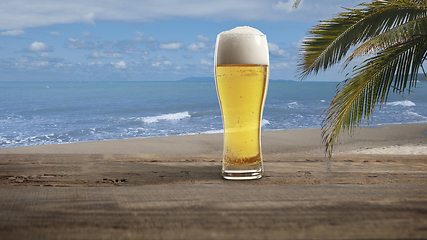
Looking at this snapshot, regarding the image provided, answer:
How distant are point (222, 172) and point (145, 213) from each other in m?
0.50

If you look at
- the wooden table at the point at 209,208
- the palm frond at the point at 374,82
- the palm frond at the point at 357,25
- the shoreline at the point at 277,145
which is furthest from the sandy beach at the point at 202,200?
the shoreline at the point at 277,145

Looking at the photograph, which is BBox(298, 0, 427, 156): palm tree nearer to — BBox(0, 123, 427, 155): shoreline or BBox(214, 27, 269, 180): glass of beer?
BBox(214, 27, 269, 180): glass of beer

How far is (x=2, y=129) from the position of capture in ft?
54.3

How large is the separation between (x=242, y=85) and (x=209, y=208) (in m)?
0.59

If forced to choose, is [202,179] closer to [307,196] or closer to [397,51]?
[307,196]

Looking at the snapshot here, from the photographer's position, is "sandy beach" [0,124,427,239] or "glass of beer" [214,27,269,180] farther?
"glass of beer" [214,27,269,180]

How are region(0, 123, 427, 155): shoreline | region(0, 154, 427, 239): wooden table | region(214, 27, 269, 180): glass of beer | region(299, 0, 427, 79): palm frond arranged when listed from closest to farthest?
region(0, 154, 427, 239): wooden table < region(214, 27, 269, 180): glass of beer < region(299, 0, 427, 79): palm frond < region(0, 123, 427, 155): shoreline

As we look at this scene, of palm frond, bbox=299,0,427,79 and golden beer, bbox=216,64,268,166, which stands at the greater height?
palm frond, bbox=299,0,427,79

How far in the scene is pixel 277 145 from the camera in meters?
10.3

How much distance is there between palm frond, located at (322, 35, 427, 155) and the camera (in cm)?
198


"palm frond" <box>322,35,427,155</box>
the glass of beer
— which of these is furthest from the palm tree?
the glass of beer

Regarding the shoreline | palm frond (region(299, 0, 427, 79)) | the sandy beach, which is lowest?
the shoreline

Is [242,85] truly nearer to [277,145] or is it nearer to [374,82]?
[374,82]

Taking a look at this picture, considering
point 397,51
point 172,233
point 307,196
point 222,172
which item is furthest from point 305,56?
point 172,233
